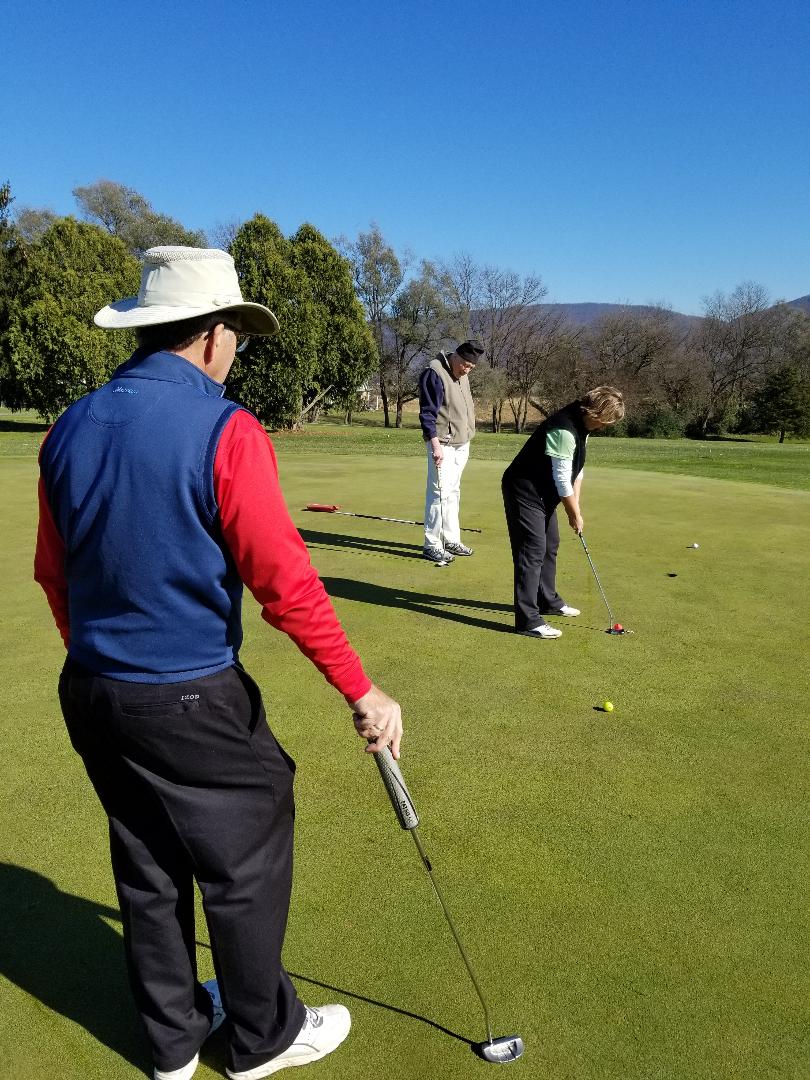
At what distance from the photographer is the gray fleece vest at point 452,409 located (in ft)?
29.6

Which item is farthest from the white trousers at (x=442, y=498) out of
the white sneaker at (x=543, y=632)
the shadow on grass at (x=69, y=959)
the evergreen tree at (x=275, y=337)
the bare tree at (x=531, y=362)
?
the bare tree at (x=531, y=362)

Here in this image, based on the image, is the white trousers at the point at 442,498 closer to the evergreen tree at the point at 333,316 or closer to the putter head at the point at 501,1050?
the putter head at the point at 501,1050

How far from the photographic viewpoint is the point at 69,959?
2863 millimetres

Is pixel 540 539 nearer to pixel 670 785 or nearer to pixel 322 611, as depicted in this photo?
pixel 670 785

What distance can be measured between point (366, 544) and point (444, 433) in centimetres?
177

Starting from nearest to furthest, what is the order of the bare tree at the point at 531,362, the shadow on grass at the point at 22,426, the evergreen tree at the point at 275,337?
1. the evergreen tree at the point at 275,337
2. the shadow on grass at the point at 22,426
3. the bare tree at the point at 531,362

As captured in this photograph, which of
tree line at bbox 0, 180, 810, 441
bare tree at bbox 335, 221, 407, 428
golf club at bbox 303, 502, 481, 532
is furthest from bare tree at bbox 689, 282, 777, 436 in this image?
golf club at bbox 303, 502, 481, 532

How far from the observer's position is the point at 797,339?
234 feet

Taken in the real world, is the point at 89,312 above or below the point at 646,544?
above

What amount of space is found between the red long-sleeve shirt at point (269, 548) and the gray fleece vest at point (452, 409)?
702cm

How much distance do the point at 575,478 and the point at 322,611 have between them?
16.4ft

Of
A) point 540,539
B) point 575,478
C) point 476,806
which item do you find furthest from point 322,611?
point 575,478

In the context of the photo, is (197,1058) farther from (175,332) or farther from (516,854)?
(175,332)

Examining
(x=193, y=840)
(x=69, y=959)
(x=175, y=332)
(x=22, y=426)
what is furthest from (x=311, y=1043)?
(x=22, y=426)
